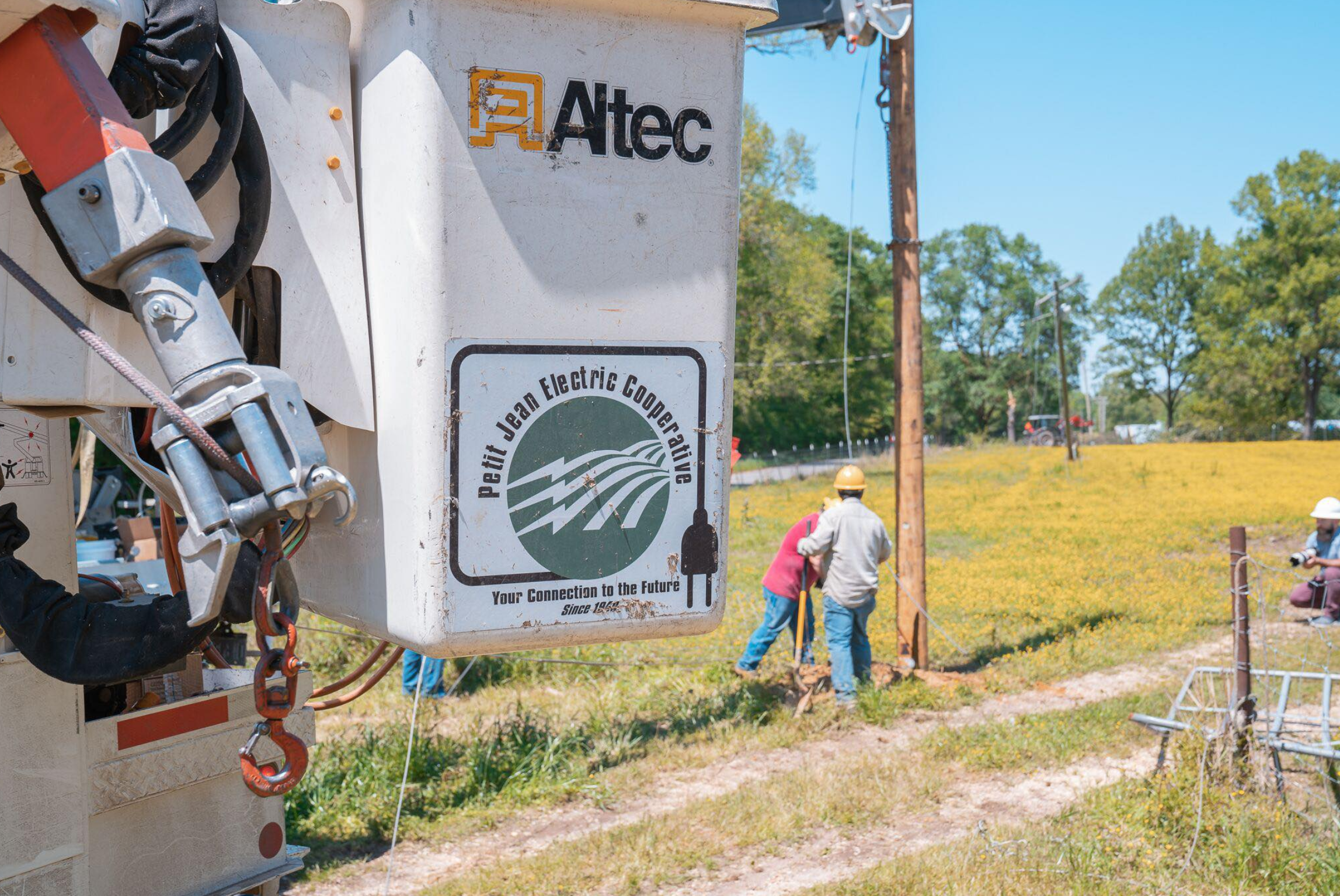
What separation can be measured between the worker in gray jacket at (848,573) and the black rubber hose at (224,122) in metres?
6.97

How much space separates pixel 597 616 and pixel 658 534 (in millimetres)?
216

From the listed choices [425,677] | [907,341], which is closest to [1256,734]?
[907,341]

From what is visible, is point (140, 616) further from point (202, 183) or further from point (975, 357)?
point (975, 357)

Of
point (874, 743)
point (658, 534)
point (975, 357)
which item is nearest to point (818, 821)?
point (874, 743)

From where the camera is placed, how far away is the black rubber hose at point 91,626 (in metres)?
2.25

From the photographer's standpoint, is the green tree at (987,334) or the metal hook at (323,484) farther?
the green tree at (987,334)

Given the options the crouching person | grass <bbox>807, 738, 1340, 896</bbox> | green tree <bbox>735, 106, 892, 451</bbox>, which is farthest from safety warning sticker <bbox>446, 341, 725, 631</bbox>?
green tree <bbox>735, 106, 892, 451</bbox>

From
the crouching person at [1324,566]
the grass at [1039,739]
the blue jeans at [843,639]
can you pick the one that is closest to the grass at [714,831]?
the grass at [1039,739]

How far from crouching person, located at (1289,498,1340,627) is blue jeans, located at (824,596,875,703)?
16.7 ft

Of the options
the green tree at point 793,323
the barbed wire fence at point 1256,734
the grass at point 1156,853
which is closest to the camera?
the grass at point 1156,853

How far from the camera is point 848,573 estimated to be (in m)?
8.88

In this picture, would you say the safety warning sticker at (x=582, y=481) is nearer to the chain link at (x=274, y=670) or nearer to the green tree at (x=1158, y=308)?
the chain link at (x=274, y=670)

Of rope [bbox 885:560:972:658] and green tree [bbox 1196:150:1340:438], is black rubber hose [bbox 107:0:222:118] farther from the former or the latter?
green tree [bbox 1196:150:1340:438]

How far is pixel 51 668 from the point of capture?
2.55 meters
